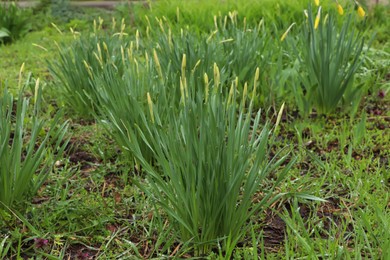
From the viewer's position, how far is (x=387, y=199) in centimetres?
221

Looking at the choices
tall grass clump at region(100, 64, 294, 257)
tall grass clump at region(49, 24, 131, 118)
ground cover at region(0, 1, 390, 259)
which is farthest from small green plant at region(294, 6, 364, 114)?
tall grass clump at region(100, 64, 294, 257)

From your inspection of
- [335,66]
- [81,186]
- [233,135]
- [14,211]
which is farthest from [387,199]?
[14,211]

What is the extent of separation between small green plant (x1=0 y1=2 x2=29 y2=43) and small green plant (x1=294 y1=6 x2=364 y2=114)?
137 inches

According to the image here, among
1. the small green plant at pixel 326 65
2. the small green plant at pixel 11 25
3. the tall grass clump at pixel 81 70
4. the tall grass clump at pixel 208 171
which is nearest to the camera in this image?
the tall grass clump at pixel 208 171

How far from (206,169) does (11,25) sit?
4528mm

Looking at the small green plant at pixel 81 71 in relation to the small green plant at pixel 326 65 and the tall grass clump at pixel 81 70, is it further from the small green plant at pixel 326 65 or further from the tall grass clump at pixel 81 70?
the small green plant at pixel 326 65

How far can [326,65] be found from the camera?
3012mm

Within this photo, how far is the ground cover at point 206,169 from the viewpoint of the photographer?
6.19 ft

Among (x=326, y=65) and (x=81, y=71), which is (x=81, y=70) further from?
(x=326, y=65)

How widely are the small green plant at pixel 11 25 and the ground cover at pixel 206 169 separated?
2264mm

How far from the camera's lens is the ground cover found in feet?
6.19

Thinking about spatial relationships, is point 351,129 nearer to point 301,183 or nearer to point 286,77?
point 286,77

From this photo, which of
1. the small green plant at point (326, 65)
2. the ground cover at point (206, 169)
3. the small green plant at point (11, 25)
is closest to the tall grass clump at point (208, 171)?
the ground cover at point (206, 169)

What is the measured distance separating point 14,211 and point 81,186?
37 cm
